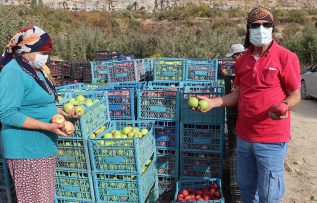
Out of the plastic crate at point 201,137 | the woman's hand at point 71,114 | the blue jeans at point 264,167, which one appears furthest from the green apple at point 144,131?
the blue jeans at point 264,167

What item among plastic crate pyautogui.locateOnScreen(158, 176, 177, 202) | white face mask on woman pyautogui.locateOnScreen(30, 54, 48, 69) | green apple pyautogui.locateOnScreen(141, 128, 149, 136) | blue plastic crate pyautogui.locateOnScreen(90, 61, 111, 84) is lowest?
plastic crate pyautogui.locateOnScreen(158, 176, 177, 202)

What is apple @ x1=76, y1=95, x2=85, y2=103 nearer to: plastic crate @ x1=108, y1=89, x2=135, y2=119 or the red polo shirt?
plastic crate @ x1=108, y1=89, x2=135, y2=119

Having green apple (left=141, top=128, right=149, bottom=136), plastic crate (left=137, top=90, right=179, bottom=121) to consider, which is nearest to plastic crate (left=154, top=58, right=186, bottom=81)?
plastic crate (left=137, top=90, right=179, bottom=121)

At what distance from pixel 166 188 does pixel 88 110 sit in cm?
176

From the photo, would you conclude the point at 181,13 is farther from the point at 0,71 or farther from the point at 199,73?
the point at 0,71

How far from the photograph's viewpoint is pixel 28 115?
10.0 ft

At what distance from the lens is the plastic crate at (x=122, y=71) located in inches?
314

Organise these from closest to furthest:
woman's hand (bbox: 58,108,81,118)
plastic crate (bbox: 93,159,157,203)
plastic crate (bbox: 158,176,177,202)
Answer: woman's hand (bbox: 58,108,81,118)
plastic crate (bbox: 93,159,157,203)
plastic crate (bbox: 158,176,177,202)

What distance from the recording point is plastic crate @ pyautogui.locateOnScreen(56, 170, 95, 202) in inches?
174

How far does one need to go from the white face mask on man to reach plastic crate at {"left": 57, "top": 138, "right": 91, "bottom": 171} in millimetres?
2347

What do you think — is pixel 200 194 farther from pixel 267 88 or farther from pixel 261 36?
pixel 261 36

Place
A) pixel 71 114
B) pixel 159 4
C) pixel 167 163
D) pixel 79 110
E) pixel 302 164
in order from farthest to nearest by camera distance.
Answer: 1. pixel 159 4
2. pixel 302 164
3. pixel 167 163
4. pixel 79 110
5. pixel 71 114

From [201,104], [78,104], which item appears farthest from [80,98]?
[201,104]

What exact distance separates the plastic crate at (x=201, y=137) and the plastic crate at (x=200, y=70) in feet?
8.95
